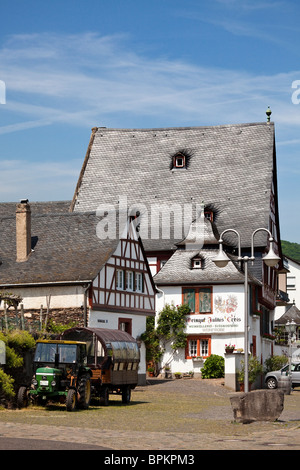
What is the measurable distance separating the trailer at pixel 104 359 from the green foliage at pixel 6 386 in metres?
2.62

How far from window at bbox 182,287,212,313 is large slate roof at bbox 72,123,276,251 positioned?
5.50m

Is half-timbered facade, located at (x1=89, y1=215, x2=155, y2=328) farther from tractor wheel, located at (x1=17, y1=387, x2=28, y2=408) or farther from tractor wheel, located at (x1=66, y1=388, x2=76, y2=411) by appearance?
tractor wheel, located at (x1=66, y1=388, x2=76, y2=411)

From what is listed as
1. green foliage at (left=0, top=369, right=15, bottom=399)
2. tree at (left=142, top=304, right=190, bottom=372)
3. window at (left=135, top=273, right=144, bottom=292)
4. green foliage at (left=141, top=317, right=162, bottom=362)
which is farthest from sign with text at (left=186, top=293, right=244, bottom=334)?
green foliage at (left=0, top=369, right=15, bottom=399)

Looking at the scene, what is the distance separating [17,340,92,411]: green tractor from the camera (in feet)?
77.5

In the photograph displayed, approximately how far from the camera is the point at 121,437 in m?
16.8

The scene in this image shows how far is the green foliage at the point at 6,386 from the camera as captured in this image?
79.8 feet

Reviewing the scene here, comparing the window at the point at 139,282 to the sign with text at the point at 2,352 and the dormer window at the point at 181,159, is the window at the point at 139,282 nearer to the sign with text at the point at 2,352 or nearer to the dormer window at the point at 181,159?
the dormer window at the point at 181,159

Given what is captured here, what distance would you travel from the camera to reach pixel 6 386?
79.8 ft

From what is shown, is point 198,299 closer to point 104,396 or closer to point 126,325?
point 126,325

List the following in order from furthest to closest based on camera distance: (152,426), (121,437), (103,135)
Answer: (103,135) → (152,426) → (121,437)
